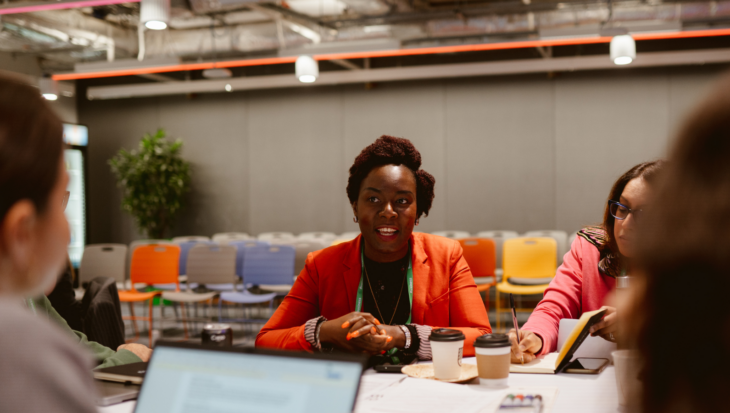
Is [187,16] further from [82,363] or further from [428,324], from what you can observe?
[82,363]

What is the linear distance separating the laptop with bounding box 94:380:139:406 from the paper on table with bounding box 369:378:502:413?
0.58 metres

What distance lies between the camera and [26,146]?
0.55 meters

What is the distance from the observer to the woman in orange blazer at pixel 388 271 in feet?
6.04

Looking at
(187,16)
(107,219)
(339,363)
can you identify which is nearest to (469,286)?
(339,363)

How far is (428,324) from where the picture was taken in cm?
185

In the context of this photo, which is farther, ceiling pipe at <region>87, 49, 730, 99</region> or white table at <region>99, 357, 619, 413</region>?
ceiling pipe at <region>87, 49, 730, 99</region>

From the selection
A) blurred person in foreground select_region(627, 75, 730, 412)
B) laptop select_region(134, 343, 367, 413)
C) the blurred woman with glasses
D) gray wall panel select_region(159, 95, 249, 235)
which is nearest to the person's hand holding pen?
the blurred woman with glasses

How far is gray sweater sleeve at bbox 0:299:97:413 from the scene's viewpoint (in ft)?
1.61

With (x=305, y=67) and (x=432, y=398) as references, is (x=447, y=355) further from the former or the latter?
(x=305, y=67)

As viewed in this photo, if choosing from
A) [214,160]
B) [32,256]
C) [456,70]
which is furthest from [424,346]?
[214,160]

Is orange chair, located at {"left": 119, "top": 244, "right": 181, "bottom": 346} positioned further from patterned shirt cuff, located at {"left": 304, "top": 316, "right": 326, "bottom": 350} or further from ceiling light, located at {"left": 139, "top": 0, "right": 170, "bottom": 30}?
patterned shirt cuff, located at {"left": 304, "top": 316, "right": 326, "bottom": 350}

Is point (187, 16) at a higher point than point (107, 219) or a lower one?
higher

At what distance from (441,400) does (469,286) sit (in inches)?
28.3

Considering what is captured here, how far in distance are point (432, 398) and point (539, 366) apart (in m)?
0.44
